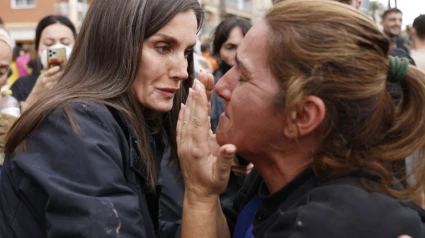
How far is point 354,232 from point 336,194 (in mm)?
109

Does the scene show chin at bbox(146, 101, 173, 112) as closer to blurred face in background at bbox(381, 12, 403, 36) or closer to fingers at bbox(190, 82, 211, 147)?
fingers at bbox(190, 82, 211, 147)

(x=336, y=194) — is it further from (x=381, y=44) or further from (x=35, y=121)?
(x=35, y=121)

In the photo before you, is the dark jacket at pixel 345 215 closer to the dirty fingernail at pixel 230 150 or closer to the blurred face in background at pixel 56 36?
the dirty fingernail at pixel 230 150

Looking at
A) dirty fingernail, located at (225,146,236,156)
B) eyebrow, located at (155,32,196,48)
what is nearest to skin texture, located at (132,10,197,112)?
eyebrow, located at (155,32,196,48)

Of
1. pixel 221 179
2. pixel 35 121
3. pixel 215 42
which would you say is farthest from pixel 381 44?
pixel 215 42

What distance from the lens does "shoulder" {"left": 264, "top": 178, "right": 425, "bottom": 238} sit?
1480mm

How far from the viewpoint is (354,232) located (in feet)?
4.86

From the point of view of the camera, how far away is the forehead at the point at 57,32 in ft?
15.4

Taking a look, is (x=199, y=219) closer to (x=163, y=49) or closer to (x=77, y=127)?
(x=77, y=127)

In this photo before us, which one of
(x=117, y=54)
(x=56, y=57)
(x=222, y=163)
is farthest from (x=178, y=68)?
(x=56, y=57)

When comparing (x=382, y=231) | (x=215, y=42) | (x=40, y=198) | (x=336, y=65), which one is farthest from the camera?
(x=215, y=42)

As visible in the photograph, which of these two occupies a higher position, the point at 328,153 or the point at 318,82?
the point at 318,82

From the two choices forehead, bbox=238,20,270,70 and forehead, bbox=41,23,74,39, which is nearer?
forehead, bbox=238,20,270,70

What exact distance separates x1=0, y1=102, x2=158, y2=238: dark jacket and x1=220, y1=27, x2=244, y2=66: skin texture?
3.43 m
